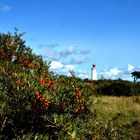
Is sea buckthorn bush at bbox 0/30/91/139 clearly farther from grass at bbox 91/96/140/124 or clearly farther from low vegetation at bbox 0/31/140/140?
grass at bbox 91/96/140/124

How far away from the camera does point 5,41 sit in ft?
98.1

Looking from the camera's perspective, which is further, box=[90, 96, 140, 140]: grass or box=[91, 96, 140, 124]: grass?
box=[91, 96, 140, 124]: grass

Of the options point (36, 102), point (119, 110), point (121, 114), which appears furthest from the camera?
point (119, 110)

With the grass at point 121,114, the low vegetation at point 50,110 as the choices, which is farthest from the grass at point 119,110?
the low vegetation at point 50,110

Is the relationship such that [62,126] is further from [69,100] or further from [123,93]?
[123,93]

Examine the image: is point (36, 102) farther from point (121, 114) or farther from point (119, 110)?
point (119, 110)

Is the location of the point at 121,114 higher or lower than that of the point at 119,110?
lower

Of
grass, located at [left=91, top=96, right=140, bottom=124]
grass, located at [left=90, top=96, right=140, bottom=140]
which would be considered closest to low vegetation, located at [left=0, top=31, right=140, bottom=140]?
grass, located at [left=90, top=96, right=140, bottom=140]

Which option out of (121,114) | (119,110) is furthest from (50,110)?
(119,110)

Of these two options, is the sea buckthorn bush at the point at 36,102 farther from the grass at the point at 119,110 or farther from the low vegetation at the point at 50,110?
the grass at the point at 119,110

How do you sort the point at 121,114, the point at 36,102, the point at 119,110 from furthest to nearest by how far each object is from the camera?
the point at 119,110, the point at 121,114, the point at 36,102

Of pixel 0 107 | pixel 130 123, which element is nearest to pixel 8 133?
pixel 0 107

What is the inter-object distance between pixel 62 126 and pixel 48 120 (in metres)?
0.61

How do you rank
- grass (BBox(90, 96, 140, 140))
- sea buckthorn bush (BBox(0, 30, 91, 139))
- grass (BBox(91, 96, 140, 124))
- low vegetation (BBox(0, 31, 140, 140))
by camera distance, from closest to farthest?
low vegetation (BBox(0, 31, 140, 140)) → sea buckthorn bush (BBox(0, 30, 91, 139)) → grass (BBox(90, 96, 140, 140)) → grass (BBox(91, 96, 140, 124))
